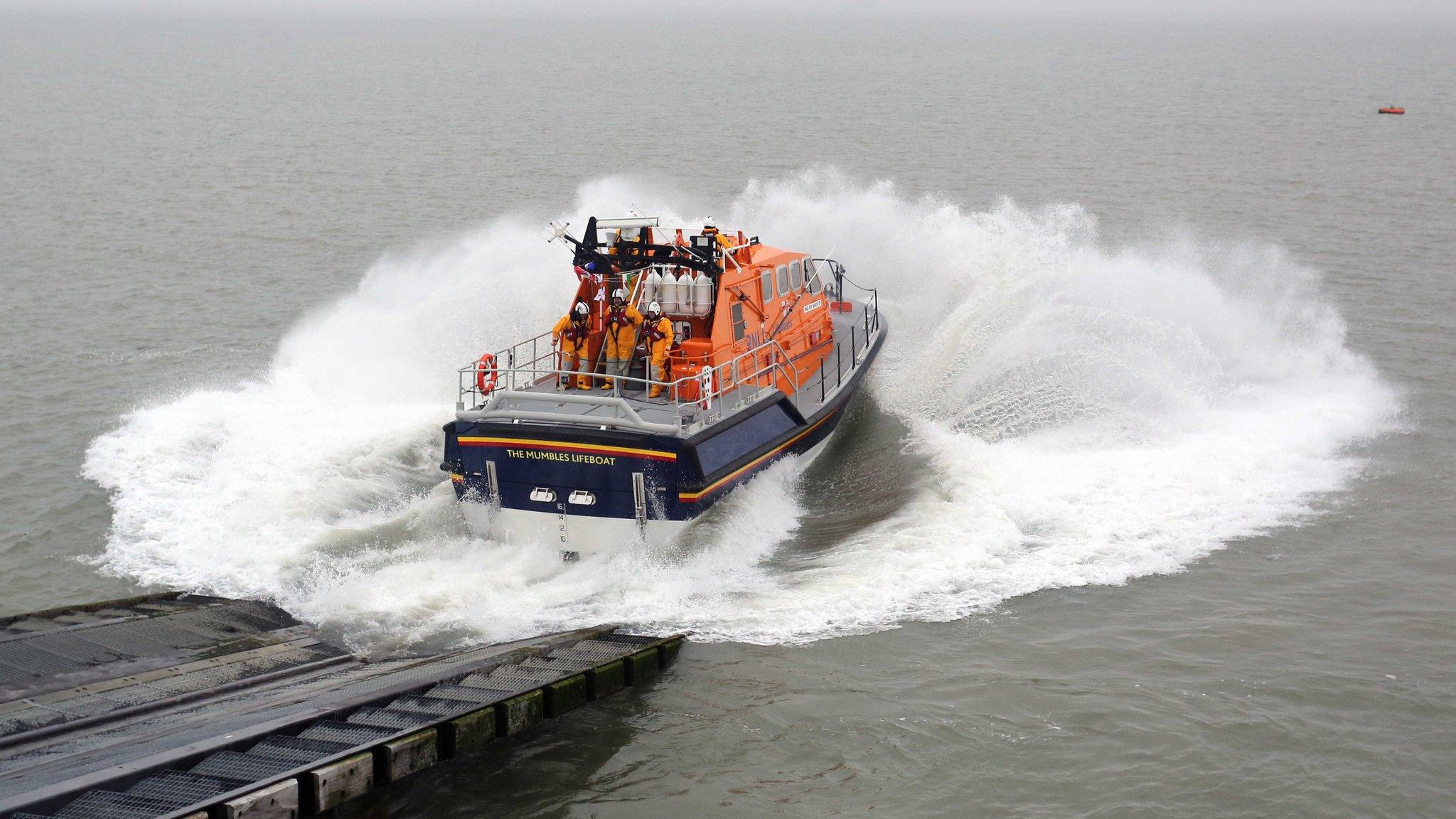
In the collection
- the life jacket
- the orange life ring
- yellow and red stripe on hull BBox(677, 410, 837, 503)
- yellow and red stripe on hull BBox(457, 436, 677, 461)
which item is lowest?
yellow and red stripe on hull BBox(677, 410, 837, 503)

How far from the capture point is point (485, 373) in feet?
44.0

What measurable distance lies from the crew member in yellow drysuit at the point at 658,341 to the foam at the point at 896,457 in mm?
1507

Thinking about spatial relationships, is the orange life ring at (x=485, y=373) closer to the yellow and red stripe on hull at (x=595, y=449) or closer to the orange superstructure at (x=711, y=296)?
the yellow and red stripe on hull at (x=595, y=449)

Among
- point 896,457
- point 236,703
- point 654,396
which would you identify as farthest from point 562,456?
point 896,457

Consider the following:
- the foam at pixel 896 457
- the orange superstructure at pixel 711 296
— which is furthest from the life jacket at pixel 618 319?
the foam at pixel 896 457

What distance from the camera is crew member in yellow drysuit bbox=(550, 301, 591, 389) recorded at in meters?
14.2

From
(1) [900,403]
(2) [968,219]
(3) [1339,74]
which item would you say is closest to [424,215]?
(2) [968,219]

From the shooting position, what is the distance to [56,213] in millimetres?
30641

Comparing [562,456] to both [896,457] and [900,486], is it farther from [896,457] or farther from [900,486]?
[896,457]

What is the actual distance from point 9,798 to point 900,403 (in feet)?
40.6

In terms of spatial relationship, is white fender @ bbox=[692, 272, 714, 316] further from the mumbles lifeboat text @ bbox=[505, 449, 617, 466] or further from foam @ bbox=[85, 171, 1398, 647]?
the mumbles lifeboat text @ bbox=[505, 449, 617, 466]

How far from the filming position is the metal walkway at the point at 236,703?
24.5 ft

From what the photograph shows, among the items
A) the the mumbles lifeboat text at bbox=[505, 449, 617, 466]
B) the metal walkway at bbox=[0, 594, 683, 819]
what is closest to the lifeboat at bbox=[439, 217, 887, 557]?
the the mumbles lifeboat text at bbox=[505, 449, 617, 466]

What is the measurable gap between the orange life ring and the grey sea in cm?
144
